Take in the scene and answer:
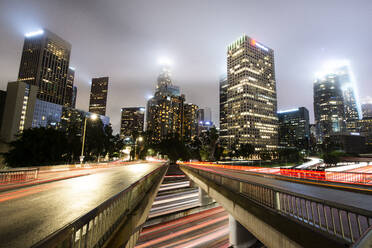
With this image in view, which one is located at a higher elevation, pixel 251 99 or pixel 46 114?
pixel 251 99

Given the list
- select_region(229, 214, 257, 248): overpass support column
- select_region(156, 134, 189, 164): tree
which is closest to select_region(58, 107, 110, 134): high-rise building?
select_region(156, 134, 189, 164): tree

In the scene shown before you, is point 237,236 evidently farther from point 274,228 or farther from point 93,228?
point 93,228

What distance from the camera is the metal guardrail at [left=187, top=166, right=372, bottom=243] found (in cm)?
477

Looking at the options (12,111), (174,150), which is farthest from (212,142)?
(12,111)

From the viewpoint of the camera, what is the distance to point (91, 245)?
4.37m

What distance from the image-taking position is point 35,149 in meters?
44.3

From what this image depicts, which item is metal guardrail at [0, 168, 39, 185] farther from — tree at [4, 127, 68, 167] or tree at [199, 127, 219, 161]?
tree at [199, 127, 219, 161]

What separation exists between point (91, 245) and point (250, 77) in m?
198

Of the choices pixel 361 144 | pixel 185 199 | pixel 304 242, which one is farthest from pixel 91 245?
pixel 361 144

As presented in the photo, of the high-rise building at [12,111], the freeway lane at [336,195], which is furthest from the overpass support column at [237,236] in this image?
the high-rise building at [12,111]

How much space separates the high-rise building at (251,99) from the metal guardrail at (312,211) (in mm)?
165370

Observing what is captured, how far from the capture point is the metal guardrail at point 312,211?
15.6 ft

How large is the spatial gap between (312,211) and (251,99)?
604 feet

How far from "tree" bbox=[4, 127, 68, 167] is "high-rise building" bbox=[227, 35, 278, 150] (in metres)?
149
